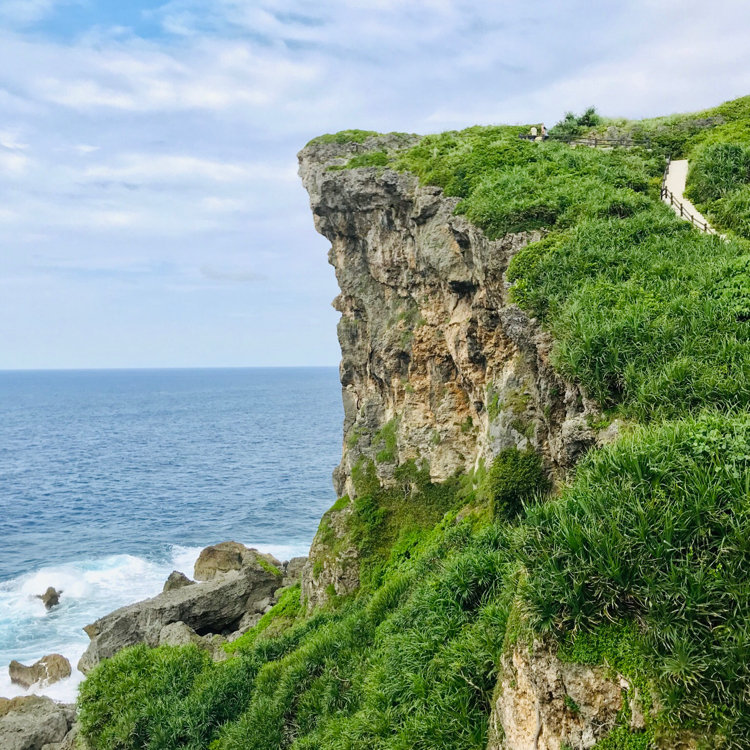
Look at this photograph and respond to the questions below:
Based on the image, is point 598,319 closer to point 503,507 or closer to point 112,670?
point 503,507

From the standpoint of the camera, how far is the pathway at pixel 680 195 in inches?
899

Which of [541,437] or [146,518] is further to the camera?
[146,518]

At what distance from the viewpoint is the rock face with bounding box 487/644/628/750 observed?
291 inches

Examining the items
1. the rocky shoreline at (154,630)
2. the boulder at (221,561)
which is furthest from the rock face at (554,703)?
the boulder at (221,561)

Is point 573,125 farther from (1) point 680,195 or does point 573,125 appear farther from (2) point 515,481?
(2) point 515,481

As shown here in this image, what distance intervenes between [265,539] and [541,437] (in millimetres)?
43514

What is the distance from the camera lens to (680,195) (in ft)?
87.1

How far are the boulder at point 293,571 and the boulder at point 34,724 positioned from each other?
608 inches

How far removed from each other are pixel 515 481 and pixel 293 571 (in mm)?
29246

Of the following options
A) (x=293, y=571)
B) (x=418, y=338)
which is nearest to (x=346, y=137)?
(x=418, y=338)

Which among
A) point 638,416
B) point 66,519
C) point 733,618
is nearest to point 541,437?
point 638,416

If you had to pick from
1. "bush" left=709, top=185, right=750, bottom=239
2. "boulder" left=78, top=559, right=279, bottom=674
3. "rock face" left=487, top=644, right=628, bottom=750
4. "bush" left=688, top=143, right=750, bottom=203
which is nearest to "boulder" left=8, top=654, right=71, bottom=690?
"boulder" left=78, top=559, right=279, bottom=674

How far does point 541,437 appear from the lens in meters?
19.8

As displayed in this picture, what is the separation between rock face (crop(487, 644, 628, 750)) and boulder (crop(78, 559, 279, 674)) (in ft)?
98.0
